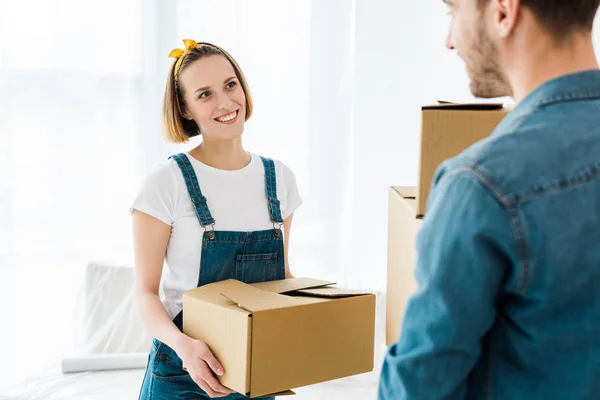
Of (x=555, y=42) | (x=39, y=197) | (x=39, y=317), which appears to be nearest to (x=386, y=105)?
(x=39, y=197)

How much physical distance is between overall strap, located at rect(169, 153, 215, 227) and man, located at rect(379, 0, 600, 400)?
694 mm

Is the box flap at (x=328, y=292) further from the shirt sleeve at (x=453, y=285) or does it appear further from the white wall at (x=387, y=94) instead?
the white wall at (x=387, y=94)

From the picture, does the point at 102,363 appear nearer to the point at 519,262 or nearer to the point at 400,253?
the point at 400,253

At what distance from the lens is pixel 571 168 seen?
2.12 feet

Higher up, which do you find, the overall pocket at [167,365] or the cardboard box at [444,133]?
the cardboard box at [444,133]

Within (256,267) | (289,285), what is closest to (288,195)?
(256,267)

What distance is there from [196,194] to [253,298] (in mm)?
328

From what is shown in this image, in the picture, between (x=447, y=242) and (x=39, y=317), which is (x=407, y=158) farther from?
(x=447, y=242)

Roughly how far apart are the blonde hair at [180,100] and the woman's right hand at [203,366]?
1.83ft

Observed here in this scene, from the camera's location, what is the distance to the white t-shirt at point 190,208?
4.38ft

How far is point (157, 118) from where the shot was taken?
2785 millimetres

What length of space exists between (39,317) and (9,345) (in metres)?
0.16

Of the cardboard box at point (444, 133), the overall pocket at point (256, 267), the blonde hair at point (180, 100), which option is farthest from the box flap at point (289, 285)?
the blonde hair at point (180, 100)

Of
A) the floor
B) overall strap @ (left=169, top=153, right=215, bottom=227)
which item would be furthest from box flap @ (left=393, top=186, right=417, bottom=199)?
the floor
